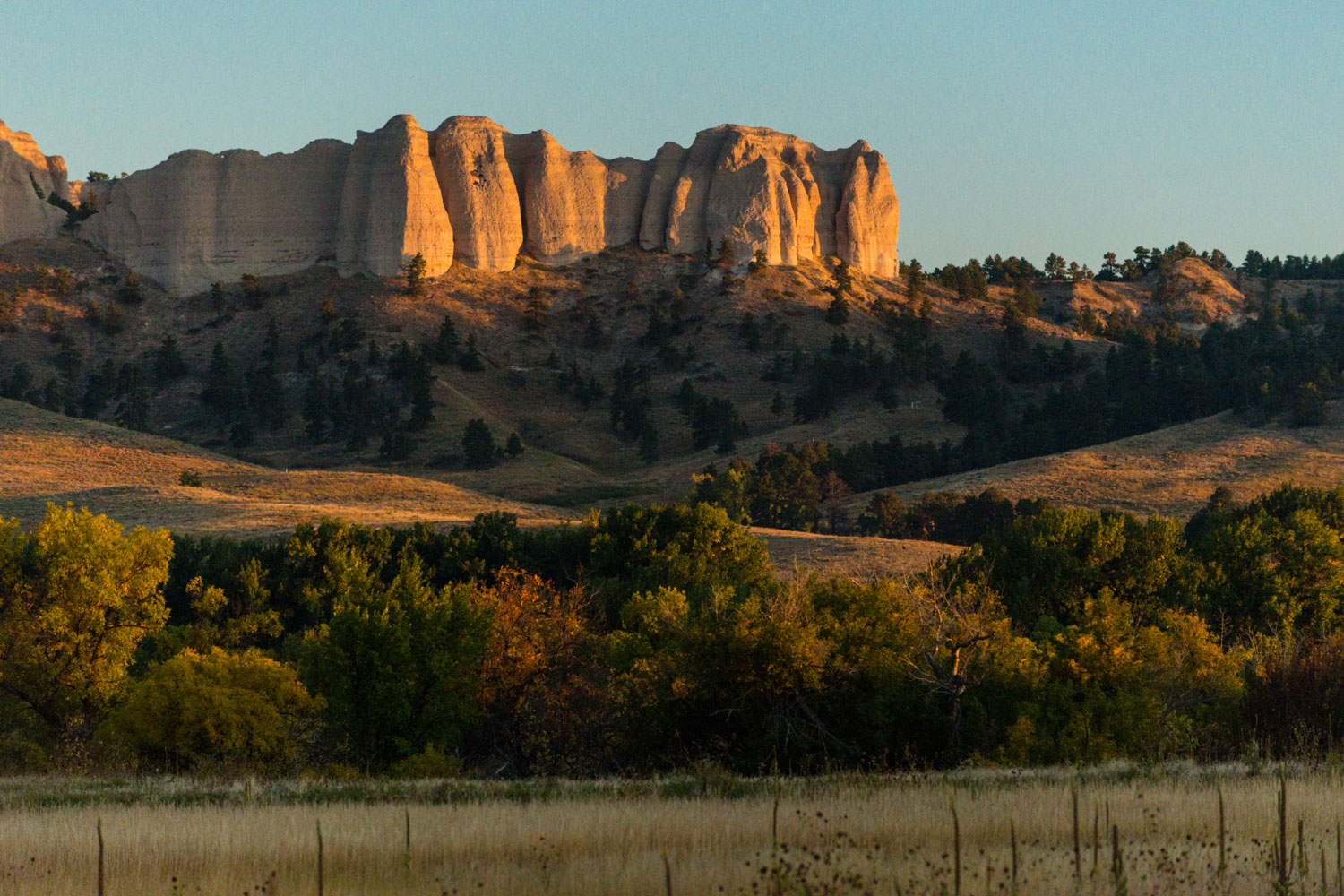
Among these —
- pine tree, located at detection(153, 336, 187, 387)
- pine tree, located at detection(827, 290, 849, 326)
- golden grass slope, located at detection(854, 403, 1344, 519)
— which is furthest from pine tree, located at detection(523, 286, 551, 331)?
golden grass slope, located at detection(854, 403, 1344, 519)

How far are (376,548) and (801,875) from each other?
123ft

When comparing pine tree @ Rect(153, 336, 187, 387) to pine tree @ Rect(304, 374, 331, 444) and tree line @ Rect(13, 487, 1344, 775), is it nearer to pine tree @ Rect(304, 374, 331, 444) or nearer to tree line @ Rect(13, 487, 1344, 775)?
pine tree @ Rect(304, 374, 331, 444)

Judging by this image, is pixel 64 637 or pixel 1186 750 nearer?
pixel 1186 750

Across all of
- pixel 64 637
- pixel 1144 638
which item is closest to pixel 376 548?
pixel 64 637

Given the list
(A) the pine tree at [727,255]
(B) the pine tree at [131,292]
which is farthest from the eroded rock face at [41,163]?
(A) the pine tree at [727,255]

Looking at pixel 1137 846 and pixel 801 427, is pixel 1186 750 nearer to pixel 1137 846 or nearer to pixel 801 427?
pixel 1137 846

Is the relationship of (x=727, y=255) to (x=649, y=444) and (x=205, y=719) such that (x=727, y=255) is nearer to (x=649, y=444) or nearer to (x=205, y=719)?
(x=649, y=444)

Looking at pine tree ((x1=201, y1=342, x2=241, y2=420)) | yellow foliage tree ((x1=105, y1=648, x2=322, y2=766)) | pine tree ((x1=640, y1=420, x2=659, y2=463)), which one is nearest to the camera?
yellow foliage tree ((x1=105, y1=648, x2=322, y2=766))

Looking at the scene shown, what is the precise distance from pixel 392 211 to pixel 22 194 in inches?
1340

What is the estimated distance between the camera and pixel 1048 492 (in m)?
68.6

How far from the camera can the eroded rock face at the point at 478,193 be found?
11756 centimetres

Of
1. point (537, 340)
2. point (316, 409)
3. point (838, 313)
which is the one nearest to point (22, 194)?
point (316, 409)

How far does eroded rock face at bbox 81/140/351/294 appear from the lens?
11556cm

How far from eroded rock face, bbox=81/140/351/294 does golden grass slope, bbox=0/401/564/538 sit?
119 feet
